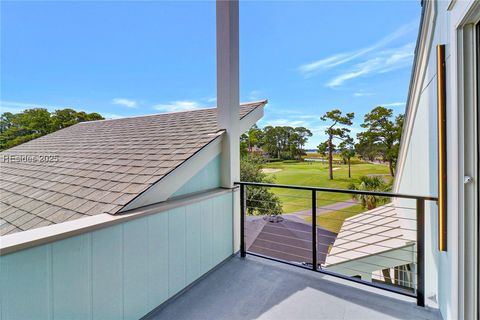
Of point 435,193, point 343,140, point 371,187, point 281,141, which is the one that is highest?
point 343,140

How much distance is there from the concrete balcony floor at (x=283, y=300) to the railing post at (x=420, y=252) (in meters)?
0.10

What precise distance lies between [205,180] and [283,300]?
147cm

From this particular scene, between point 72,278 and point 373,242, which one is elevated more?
point 72,278

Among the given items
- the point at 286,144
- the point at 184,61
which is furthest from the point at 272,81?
the point at 184,61

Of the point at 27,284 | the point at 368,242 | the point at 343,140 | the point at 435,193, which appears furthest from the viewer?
the point at 343,140

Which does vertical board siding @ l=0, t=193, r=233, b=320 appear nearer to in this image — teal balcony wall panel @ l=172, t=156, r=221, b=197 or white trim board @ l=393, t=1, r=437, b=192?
teal balcony wall panel @ l=172, t=156, r=221, b=197

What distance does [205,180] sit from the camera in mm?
2697

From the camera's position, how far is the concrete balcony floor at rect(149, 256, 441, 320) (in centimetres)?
190

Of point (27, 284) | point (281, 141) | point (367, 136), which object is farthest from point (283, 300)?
point (367, 136)

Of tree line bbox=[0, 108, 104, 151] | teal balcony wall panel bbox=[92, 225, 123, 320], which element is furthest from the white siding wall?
tree line bbox=[0, 108, 104, 151]

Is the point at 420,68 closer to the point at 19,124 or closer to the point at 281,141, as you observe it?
the point at 19,124

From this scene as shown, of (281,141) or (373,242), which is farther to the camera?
(281,141)

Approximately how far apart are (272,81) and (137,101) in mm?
10492

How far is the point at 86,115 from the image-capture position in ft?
20.9
